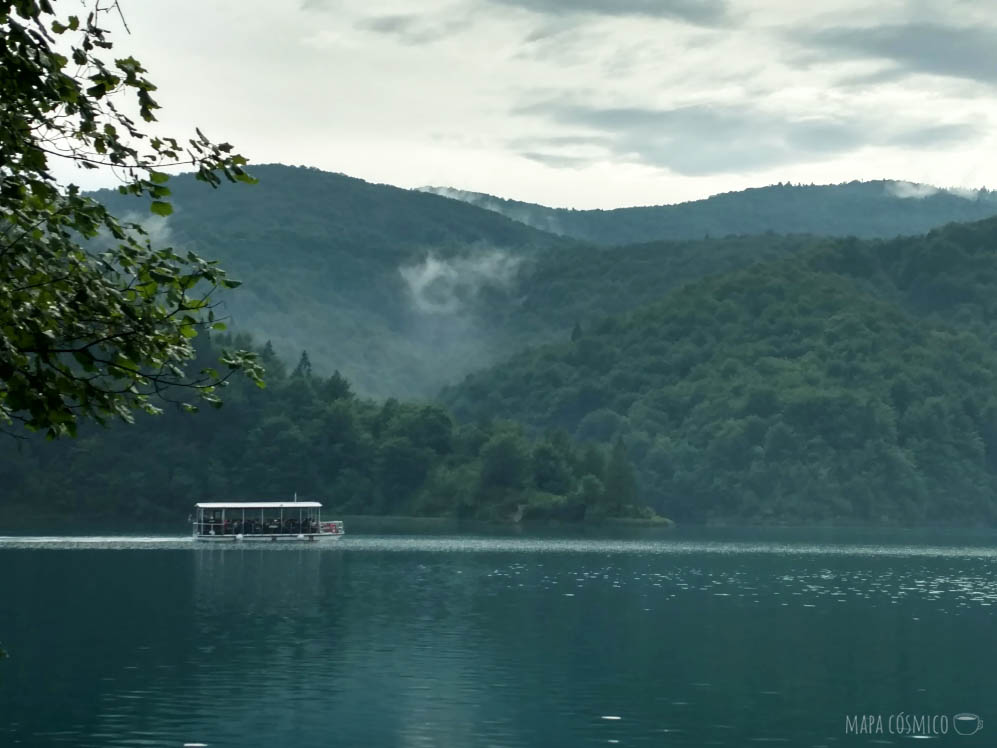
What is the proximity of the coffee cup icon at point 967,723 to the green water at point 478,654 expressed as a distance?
1.30 ft

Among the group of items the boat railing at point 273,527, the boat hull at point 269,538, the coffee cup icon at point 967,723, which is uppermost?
the boat railing at point 273,527

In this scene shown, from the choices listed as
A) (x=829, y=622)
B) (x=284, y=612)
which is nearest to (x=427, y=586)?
(x=284, y=612)

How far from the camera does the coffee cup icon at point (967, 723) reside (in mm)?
45938

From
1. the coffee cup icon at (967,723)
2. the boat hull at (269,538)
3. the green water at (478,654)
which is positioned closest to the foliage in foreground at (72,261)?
the green water at (478,654)

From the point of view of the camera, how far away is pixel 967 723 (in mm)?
47281

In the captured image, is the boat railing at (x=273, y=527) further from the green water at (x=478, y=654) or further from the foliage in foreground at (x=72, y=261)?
the foliage in foreground at (x=72, y=261)

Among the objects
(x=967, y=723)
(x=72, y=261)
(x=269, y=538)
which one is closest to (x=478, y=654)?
(x=967, y=723)

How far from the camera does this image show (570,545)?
169625mm

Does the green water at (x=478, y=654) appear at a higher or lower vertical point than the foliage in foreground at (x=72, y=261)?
lower

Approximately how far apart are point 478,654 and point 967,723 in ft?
71.9

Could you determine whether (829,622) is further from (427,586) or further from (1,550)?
(1,550)

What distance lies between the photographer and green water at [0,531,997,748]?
45.4 metres

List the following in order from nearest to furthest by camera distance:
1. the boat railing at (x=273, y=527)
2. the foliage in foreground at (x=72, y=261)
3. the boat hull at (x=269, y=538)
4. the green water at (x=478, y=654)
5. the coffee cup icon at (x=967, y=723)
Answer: the foliage in foreground at (x=72, y=261), the green water at (x=478, y=654), the coffee cup icon at (x=967, y=723), the boat hull at (x=269, y=538), the boat railing at (x=273, y=527)

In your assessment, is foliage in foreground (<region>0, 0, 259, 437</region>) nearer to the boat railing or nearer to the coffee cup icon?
the coffee cup icon
